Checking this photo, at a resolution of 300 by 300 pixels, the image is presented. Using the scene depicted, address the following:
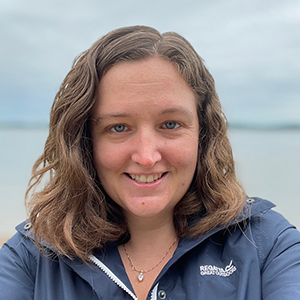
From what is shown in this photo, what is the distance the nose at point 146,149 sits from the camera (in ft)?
5.98

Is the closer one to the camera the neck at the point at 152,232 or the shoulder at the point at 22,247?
the shoulder at the point at 22,247

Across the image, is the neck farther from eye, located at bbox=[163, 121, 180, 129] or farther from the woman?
eye, located at bbox=[163, 121, 180, 129]

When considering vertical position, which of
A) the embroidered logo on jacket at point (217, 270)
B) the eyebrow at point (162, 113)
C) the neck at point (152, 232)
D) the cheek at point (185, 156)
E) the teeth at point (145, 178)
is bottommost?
the embroidered logo on jacket at point (217, 270)

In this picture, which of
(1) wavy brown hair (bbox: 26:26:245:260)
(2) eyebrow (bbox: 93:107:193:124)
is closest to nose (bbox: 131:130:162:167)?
(2) eyebrow (bbox: 93:107:193:124)

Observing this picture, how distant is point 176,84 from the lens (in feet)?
6.29

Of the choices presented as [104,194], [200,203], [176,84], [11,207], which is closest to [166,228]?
[200,203]

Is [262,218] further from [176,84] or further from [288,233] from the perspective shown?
[176,84]

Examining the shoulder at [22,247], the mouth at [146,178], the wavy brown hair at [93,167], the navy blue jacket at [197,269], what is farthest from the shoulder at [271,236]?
the shoulder at [22,247]

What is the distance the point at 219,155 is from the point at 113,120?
67 centimetres

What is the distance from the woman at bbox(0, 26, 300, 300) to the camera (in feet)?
5.99

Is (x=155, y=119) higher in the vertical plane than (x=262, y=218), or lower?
higher

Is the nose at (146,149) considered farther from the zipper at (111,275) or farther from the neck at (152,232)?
the zipper at (111,275)

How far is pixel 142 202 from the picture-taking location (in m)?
1.92

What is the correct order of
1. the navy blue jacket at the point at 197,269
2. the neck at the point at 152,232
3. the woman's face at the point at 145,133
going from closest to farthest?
the navy blue jacket at the point at 197,269, the woman's face at the point at 145,133, the neck at the point at 152,232
